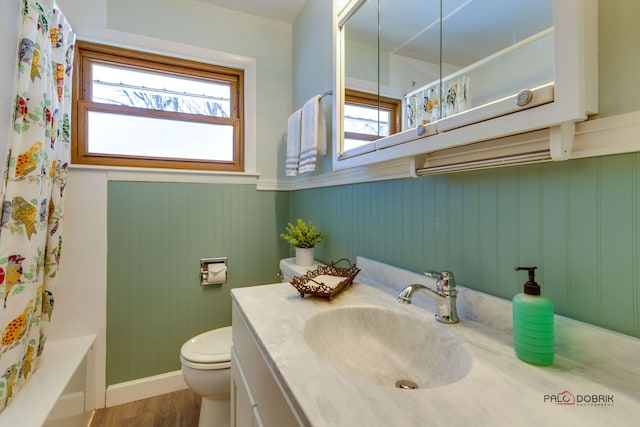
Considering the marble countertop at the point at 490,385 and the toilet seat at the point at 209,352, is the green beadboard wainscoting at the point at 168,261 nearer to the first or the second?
the toilet seat at the point at 209,352

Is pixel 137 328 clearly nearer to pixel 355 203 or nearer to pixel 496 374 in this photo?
pixel 355 203

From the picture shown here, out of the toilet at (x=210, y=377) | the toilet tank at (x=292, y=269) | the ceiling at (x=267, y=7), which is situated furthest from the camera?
the ceiling at (x=267, y=7)

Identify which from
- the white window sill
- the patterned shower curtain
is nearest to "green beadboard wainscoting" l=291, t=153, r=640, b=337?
the white window sill

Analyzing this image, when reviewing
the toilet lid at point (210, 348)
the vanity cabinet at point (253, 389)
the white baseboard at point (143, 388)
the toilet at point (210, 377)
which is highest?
the vanity cabinet at point (253, 389)

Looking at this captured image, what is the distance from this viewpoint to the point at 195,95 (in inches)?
76.1

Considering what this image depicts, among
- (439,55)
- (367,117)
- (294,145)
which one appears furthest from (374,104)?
(294,145)

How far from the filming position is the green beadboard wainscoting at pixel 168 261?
1685 mm

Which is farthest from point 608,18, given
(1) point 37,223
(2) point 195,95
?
(2) point 195,95

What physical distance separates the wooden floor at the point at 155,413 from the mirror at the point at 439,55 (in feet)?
5.31

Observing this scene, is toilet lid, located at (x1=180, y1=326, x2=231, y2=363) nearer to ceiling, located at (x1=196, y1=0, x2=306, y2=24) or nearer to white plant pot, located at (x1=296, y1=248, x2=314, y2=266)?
white plant pot, located at (x1=296, y1=248, x2=314, y2=266)

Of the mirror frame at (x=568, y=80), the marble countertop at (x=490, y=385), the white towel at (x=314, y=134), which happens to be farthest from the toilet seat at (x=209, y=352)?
the mirror frame at (x=568, y=80)

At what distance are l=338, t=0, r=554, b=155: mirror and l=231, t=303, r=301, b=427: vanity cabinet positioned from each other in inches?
30.5

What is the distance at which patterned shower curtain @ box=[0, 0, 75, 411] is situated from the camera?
983 mm

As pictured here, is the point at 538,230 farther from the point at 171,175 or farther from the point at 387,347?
the point at 171,175
